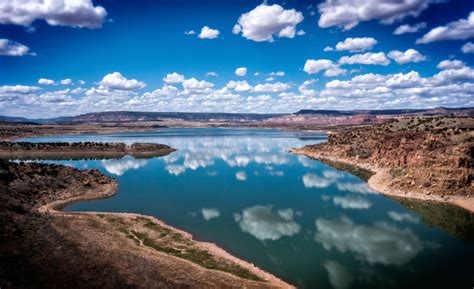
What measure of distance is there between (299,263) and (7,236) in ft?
64.7

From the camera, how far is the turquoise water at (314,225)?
24.8 m

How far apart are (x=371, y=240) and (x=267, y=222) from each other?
31.0 feet

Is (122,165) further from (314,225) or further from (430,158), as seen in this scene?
(430,158)

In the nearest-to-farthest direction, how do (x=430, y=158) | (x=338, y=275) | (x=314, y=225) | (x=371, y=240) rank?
(x=338, y=275), (x=371, y=240), (x=314, y=225), (x=430, y=158)

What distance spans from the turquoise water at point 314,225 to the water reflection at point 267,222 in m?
0.09

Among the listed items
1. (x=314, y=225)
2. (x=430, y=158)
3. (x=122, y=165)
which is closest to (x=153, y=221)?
(x=314, y=225)

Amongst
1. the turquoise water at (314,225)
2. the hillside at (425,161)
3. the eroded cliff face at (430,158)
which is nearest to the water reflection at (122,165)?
the turquoise water at (314,225)

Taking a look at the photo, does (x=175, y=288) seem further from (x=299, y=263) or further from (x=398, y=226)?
(x=398, y=226)

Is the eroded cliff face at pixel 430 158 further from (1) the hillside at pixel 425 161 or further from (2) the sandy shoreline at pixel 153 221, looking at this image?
(2) the sandy shoreline at pixel 153 221

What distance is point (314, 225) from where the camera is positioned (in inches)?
1384

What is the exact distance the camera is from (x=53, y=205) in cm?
4072

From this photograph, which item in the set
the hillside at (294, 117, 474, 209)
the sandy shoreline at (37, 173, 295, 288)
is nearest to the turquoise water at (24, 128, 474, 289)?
the sandy shoreline at (37, 173, 295, 288)

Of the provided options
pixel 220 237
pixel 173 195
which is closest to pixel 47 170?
pixel 173 195

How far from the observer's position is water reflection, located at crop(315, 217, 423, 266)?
27828 millimetres
